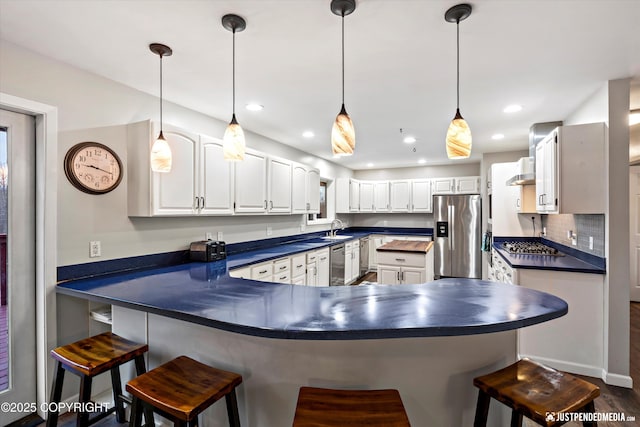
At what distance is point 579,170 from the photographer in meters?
2.62

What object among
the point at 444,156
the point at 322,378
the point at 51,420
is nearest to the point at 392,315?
the point at 322,378

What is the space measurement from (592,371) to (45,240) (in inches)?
170

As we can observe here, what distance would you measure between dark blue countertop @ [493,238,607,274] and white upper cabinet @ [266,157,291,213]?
2.70 m

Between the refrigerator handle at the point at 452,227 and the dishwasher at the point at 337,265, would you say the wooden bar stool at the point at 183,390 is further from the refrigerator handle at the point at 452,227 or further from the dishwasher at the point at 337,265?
the refrigerator handle at the point at 452,227

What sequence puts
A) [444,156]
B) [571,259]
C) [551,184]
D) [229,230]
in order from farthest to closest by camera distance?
[444,156] → [229,230] → [571,259] → [551,184]

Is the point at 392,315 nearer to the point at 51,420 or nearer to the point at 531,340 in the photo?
the point at 51,420

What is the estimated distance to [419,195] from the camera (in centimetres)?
669

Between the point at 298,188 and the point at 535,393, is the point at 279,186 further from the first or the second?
the point at 535,393

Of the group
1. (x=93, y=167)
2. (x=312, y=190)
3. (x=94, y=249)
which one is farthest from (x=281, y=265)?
(x=93, y=167)

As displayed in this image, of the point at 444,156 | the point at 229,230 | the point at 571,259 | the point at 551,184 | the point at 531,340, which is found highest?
the point at 444,156

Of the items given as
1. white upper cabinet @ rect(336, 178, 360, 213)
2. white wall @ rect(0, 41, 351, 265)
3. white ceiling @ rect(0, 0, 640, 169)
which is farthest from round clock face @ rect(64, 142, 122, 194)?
white upper cabinet @ rect(336, 178, 360, 213)

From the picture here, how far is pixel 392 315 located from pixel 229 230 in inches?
107

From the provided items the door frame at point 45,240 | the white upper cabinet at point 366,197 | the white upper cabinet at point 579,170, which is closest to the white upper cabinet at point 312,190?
the white upper cabinet at point 366,197

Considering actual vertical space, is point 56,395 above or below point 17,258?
below
